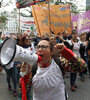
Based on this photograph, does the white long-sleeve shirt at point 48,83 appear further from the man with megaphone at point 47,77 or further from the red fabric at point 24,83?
the red fabric at point 24,83

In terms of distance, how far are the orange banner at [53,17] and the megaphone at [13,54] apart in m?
6.41

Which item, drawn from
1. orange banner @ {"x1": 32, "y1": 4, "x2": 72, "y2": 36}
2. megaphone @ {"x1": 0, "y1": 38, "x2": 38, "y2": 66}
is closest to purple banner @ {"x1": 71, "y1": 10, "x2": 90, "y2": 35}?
orange banner @ {"x1": 32, "y1": 4, "x2": 72, "y2": 36}

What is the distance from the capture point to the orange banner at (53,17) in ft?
25.9

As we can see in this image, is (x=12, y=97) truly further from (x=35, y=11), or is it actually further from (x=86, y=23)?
(x=86, y=23)

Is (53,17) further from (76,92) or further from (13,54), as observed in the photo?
(13,54)

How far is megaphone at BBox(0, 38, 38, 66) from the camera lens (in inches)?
48.8

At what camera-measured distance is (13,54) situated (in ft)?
4.00

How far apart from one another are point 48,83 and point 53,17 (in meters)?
6.80

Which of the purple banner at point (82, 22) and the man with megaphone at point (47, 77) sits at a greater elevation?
the purple banner at point (82, 22)

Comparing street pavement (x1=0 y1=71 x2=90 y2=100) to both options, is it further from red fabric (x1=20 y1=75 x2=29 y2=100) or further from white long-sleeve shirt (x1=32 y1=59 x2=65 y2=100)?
red fabric (x1=20 y1=75 x2=29 y2=100)

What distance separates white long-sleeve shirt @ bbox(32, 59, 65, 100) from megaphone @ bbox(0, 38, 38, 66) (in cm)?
52

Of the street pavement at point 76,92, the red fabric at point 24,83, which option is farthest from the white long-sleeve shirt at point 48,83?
the street pavement at point 76,92

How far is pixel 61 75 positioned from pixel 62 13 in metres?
6.94

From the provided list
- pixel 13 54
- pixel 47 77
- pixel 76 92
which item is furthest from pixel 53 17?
pixel 13 54
